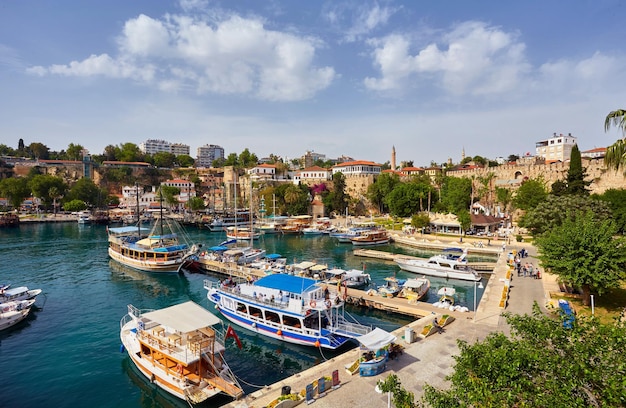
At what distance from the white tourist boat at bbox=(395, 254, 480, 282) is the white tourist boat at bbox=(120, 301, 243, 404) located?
951 inches

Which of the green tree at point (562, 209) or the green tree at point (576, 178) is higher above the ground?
the green tree at point (576, 178)

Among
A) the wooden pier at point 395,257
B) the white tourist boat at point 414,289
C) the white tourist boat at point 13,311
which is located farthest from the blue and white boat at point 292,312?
the wooden pier at point 395,257

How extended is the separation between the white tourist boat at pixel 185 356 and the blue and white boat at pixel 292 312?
5.07 m

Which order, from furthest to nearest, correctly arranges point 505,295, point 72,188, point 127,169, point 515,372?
point 127,169
point 72,188
point 505,295
point 515,372

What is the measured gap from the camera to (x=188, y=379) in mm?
14805

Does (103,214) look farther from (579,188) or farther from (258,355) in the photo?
(579,188)

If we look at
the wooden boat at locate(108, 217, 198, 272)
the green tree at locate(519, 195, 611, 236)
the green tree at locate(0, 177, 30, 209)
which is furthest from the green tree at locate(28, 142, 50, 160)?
the green tree at locate(519, 195, 611, 236)

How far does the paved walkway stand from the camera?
12.6m

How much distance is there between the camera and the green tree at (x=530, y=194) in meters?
54.4

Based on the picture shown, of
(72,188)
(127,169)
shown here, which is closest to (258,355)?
(72,188)

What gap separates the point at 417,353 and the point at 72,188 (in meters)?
116

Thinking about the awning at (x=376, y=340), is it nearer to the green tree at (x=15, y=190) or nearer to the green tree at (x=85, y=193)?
the green tree at (x=85, y=193)

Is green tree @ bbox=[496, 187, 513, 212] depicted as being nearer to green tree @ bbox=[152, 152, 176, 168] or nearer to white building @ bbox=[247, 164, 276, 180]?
white building @ bbox=[247, 164, 276, 180]

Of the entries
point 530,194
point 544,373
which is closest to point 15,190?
point 530,194
